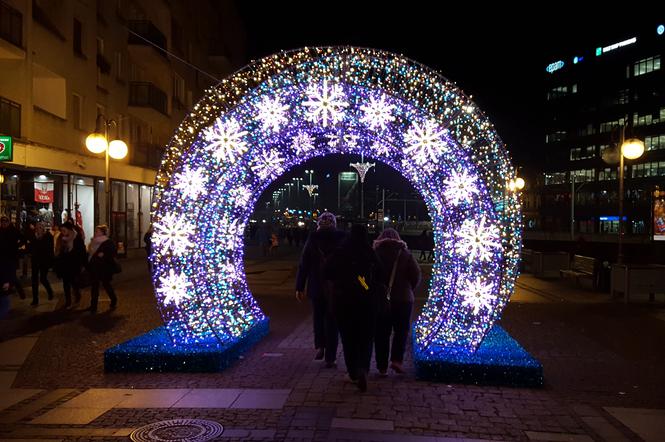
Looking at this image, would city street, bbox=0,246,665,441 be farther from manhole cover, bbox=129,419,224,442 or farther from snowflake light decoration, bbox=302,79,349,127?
snowflake light decoration, bbox=302,79,349,127

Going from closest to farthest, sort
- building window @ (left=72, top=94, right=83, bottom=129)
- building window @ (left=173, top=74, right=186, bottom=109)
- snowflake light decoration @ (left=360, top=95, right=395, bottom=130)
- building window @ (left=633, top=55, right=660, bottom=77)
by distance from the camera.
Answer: snowflake light decoration @ (left=360, top=95, right=395, bottom=130) < building window @ (left=72, top=94, right=83, bottom=129) < building window @ (left=173, top=74, right=186, bottom=109) < building window @ (left=633, top=55, right=660, bottom=77)

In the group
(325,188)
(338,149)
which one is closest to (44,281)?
(338,149)

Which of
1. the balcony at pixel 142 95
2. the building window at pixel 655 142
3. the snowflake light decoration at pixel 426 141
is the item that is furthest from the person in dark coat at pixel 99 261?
the building window at pixel 655 142

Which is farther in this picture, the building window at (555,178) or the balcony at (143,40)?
the building window at (555,178)

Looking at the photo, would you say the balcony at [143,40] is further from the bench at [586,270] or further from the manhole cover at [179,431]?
the manhole cover at [179,431]

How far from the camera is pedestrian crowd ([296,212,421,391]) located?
607 centimetres

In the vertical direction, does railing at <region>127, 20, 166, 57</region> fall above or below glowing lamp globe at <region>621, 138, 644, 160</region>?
above

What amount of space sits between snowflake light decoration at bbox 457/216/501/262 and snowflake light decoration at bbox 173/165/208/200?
124 inches

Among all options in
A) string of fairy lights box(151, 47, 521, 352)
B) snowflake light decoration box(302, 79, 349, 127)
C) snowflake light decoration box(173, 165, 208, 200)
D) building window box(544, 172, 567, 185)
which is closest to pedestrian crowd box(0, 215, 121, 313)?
string of fairy lights box(151, 47, 521, 352)

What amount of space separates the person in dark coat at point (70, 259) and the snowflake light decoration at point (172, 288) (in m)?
5.55

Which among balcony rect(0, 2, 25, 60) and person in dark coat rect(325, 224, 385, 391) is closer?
person in dark coat rect(325, 224, 385, 391)

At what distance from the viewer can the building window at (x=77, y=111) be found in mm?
21422

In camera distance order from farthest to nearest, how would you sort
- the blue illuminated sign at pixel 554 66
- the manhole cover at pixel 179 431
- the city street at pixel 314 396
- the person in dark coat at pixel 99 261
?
the blue illuminated sign at pixel 554 66
the person in dark coat at pixel 99 261
the city street at pixel 314 396
the manhole cover at pixel 179 431

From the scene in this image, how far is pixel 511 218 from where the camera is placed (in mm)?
6727
